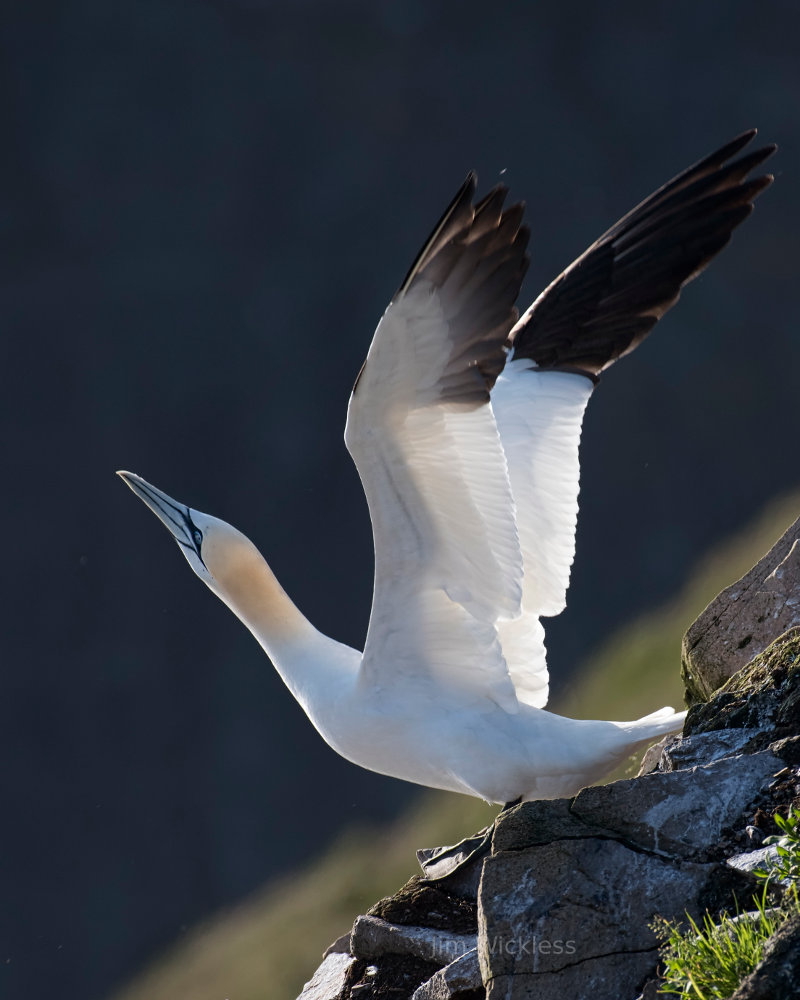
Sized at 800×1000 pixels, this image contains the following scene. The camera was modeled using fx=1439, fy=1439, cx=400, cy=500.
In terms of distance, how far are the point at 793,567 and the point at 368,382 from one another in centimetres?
174

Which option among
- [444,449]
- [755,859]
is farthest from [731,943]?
[444,449]

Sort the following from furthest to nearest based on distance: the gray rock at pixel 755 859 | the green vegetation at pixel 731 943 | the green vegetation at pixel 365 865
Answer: the green vegetation at pixel 365 865
the gray rock at pixel 755 859
the green vegetation at pixel 731 943

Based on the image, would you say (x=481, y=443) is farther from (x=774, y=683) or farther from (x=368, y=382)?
(x=774, y=683)

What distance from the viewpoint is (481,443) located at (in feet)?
15.7

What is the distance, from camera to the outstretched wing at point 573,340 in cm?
610

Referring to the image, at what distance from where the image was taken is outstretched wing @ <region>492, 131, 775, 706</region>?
610 centimetres

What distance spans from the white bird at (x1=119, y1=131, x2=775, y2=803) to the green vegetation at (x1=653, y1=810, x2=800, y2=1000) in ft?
6.02

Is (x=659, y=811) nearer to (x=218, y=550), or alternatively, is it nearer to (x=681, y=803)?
(x=681, y=803)

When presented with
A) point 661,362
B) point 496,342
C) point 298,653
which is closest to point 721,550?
point 661,362

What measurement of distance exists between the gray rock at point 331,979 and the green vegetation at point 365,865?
6.60 metres

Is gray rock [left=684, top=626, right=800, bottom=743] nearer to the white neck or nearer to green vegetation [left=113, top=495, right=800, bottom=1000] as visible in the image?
the white neck

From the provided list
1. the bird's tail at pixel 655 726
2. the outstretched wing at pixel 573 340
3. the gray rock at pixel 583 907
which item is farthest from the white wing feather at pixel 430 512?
the gray rock at pixel 583 907

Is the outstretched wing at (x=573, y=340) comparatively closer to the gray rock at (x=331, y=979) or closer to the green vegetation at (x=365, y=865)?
the gray rock at (x=331, y=979)

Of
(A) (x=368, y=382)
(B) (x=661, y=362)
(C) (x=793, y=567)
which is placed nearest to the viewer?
(A) (x=368, y=382)
